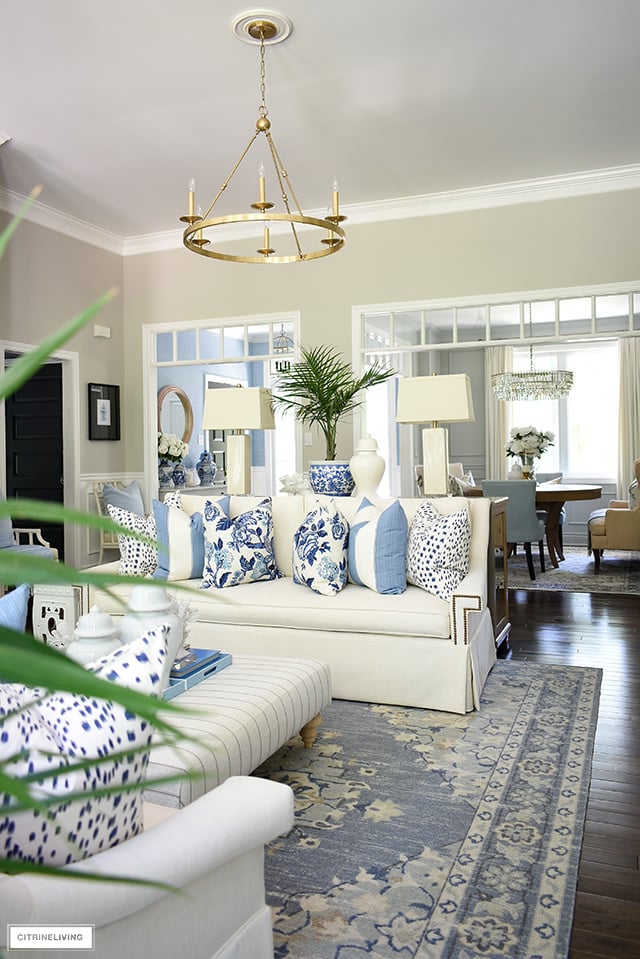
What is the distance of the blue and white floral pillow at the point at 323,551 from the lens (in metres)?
3.49

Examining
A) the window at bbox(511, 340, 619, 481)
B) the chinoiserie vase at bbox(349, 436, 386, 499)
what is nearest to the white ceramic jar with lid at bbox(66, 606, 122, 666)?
the chinoiserie vase at bbox(349, 436, 386, 499)

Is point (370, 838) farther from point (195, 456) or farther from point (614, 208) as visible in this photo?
point (195, 456)

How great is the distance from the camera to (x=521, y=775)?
99.0 inches

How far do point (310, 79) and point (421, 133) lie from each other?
0.98 m

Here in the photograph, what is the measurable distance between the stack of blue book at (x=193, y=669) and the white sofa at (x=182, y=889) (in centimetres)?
95

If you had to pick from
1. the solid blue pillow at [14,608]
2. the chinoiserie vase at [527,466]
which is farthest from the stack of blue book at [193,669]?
the chinoiserie vase at [527,466]

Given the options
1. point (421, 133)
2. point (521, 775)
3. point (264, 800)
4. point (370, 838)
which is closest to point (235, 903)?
point (264, 800)

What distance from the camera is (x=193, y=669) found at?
2471 millimetres

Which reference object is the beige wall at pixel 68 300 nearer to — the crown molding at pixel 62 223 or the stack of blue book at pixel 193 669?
the crown molding at pixel 62 223

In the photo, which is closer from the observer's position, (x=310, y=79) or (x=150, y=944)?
(x=150, y=944)

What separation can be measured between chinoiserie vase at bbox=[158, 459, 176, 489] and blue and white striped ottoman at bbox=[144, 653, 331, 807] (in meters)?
4.81

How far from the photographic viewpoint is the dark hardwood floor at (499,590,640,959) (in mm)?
1712

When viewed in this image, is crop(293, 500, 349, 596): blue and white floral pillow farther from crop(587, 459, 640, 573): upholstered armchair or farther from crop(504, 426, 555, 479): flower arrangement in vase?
crop(504, 426, 555, 479): flower arrangement in vase

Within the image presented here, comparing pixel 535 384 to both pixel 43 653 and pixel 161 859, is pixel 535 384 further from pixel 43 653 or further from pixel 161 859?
pixel 43 653
